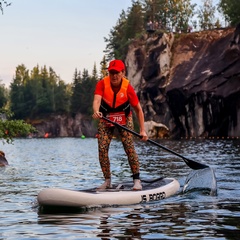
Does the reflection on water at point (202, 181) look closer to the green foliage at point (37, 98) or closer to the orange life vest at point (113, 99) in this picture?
the orange life vest at point (113, 99)

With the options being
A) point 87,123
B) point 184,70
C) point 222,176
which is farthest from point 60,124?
point 222,176

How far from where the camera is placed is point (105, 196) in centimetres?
1029

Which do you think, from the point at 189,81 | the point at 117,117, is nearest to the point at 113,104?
the point at 117,117

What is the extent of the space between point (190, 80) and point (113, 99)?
60685 mm

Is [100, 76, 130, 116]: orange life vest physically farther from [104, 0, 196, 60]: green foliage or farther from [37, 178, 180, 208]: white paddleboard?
[104, 0, 196, 60]: green foliage

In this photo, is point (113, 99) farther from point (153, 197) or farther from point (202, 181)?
point (202, 181)

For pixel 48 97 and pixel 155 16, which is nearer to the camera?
pixel 155 16

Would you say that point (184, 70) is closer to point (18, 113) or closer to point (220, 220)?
point (220, 220)

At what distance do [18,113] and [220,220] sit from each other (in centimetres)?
14447

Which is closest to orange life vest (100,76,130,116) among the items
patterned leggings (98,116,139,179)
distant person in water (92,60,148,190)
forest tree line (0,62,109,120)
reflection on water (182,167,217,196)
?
distant person in water (92,60,148,190)

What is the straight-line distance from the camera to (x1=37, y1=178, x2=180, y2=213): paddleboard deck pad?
9.75m

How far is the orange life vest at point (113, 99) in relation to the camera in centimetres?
1117

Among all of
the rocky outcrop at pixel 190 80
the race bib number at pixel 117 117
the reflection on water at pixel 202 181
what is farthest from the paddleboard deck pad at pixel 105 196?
the rocky outcrop at pixel 190 80

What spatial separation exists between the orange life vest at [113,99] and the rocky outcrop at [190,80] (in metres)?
54.0
